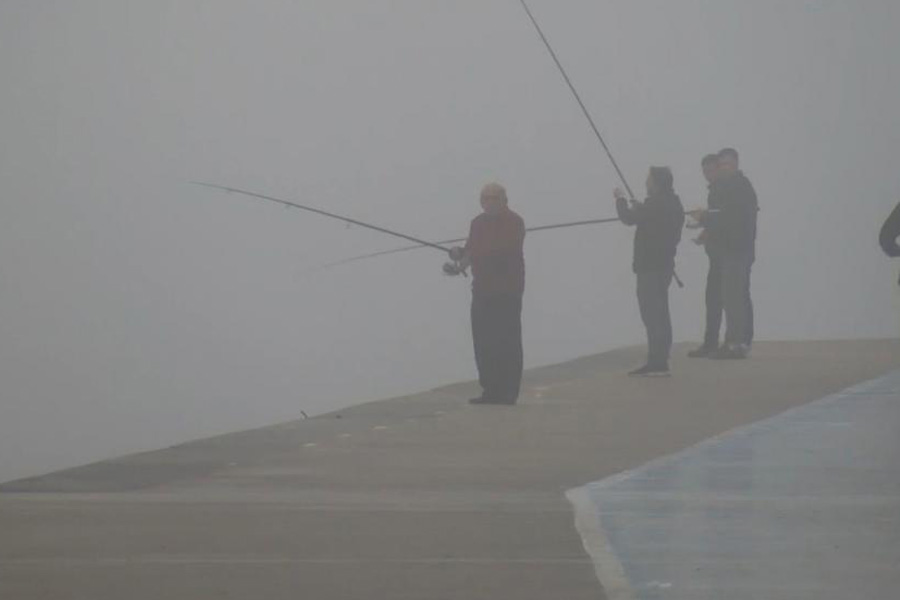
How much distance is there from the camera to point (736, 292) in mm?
14195

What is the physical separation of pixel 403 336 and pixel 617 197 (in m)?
2.63

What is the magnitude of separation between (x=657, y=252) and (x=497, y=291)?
166cm

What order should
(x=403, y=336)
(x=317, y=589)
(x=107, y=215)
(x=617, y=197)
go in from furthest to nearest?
(x=403, y=336) → (x=107, y=215) → (x=617, y=197) → (x=317, y=589)

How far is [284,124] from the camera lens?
1486 centimetres

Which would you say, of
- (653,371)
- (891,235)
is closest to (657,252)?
(653,371)

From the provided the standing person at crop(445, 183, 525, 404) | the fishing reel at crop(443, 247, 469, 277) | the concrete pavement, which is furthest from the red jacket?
the concrete pavement

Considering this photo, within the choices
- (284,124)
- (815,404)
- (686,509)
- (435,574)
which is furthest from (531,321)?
(435,574)

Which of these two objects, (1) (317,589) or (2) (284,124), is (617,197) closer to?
(2) (284,124)

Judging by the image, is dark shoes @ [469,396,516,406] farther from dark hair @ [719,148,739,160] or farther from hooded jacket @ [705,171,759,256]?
dark hair @ [719,148,739,160]

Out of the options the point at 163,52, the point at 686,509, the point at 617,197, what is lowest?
the point at 686,509

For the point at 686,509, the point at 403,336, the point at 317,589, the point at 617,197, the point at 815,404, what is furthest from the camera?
the point at 403,336

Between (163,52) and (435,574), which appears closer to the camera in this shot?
(435,574)

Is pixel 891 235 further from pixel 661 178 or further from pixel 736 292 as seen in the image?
pixel 736 292

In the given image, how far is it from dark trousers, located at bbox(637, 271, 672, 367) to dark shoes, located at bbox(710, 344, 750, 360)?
49.9 inches
